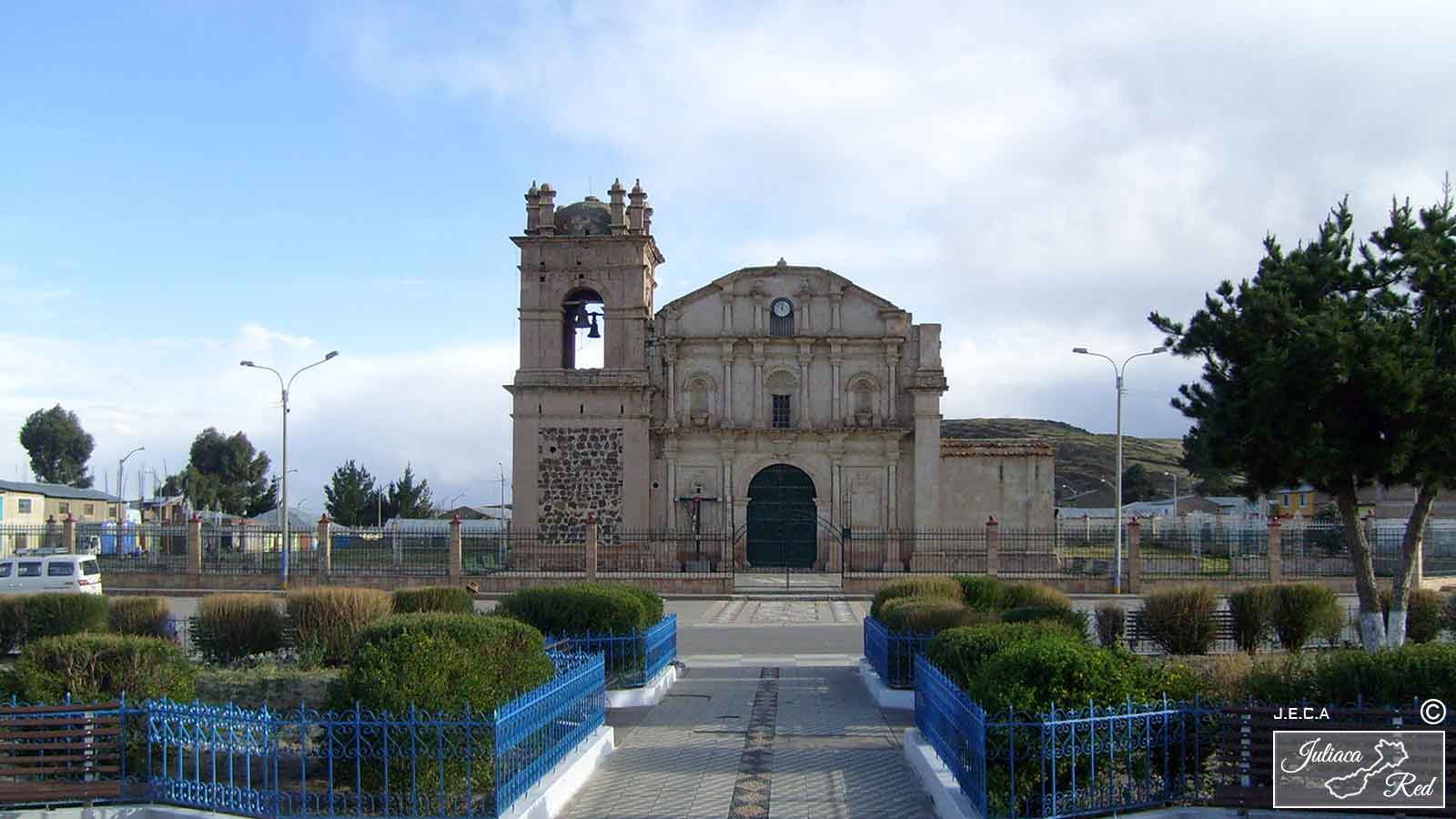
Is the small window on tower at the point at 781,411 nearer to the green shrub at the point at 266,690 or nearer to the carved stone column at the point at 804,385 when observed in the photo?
the carved stone column at the point at 804,385

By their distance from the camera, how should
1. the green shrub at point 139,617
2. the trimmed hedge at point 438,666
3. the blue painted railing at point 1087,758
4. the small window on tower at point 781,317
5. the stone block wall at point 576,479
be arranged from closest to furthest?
the blue painted railing at point 1087,758 → the trimmed hedge at point 438,666 → the green shrub at point 139,617 → the stone block wall at point 576,479 → the small window on tower at point 781,317

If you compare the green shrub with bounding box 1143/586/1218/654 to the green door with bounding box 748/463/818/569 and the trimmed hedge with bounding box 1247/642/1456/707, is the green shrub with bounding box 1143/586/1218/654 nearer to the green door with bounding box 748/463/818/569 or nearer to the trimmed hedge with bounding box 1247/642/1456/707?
the trimmed hedge with bounding box 1247/642/1456/707

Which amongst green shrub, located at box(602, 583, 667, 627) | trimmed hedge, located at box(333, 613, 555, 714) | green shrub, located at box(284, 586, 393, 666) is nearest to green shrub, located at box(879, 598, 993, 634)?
green shrub, located at box(602, 583, 667, 627)

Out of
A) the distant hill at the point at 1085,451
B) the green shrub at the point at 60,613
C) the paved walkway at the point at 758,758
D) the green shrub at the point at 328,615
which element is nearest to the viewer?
the paved walkway at the point at 758,758

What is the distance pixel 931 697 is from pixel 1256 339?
7361 mm

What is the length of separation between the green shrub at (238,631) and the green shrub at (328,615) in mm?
273

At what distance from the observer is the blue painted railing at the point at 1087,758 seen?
8469mm

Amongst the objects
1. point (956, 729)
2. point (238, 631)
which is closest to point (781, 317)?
point (238, 631)

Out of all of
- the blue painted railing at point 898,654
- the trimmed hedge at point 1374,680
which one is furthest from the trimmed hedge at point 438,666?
the blue painted railing at point 898,654

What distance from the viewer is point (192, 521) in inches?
1378

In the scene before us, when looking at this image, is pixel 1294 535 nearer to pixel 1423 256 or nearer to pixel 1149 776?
pixel 1423 256

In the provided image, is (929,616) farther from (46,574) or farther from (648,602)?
(46,574)

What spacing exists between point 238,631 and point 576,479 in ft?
74.7

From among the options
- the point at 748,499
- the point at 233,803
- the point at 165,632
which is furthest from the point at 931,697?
the point at 748,499
